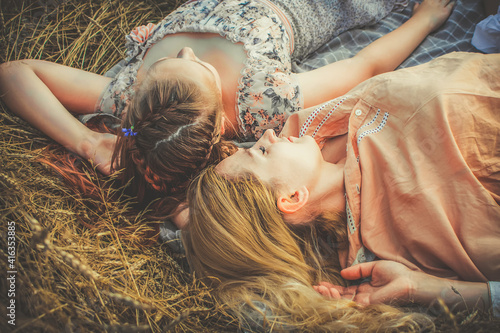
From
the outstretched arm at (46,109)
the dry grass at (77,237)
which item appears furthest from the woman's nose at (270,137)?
the outstretched arm at (46,109)

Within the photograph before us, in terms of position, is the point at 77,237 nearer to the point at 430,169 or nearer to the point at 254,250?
the point at 254,250

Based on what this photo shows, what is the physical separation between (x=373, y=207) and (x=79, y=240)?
121 cm

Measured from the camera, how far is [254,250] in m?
1.30

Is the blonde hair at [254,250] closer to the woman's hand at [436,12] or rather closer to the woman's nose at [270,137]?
the woman's nose at [270,137]

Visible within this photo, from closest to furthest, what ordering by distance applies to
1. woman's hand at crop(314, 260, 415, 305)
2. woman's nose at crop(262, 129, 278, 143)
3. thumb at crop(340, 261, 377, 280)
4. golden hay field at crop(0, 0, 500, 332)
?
golden hay field at crop(0, 0, 500, 332) → woman's hand at crop(314, 260, 415, 305) → thumb at crop(340, 261, 377, 280) → woman's nose at crop(262, 129, 278, 143)

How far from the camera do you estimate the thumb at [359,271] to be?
128 cm

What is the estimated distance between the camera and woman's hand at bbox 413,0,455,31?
1906 millimetres

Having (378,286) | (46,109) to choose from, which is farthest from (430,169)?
(46,109)

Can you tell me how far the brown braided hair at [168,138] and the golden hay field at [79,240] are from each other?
166 mm

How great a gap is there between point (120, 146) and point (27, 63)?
771 mm

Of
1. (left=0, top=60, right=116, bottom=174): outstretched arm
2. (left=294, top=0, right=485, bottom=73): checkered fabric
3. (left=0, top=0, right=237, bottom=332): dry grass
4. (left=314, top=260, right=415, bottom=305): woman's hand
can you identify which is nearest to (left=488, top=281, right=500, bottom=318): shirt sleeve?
(left=314, top=260, right=415, bottom=305): woman's hand

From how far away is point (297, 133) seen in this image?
62.6 inches

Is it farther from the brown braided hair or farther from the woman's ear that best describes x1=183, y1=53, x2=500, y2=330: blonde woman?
the brown braided hair

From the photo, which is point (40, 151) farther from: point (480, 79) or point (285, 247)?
point (480, 79)
